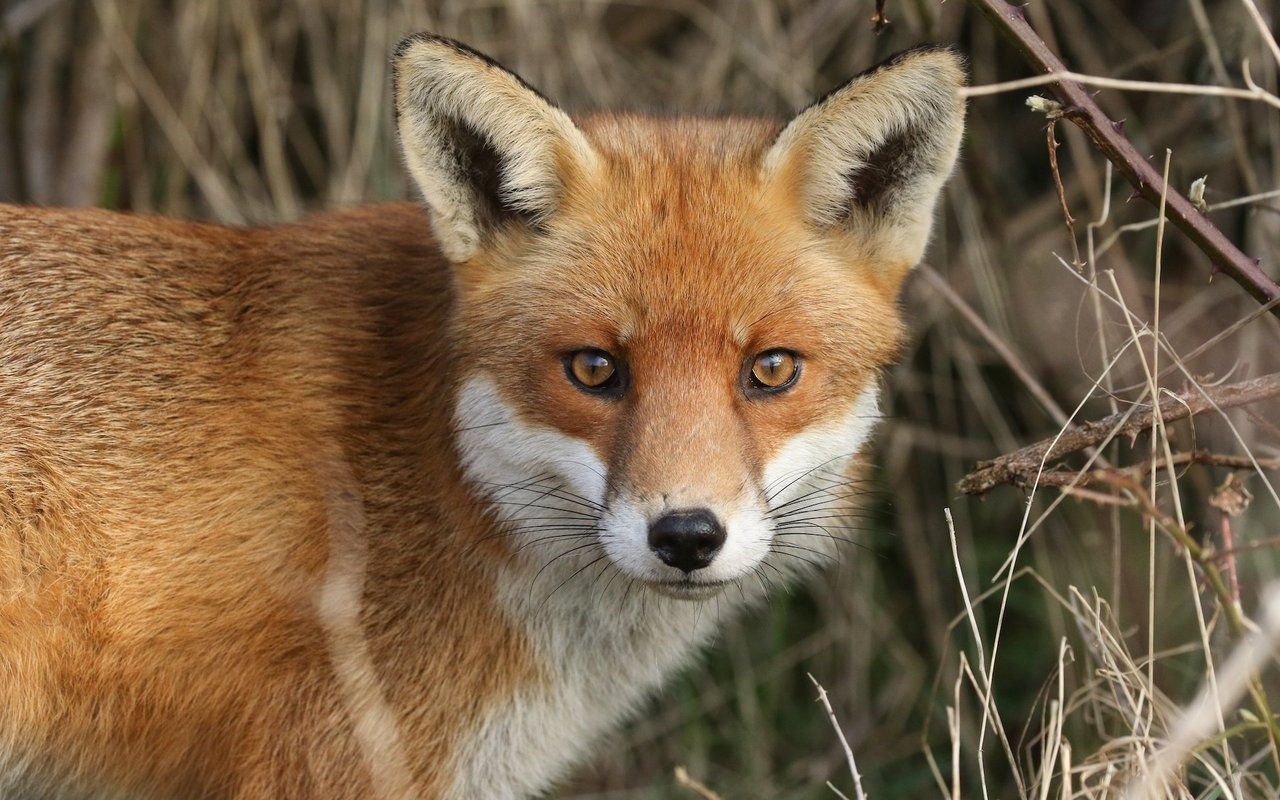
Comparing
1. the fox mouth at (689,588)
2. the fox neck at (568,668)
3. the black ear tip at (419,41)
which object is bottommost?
the fox neck at (568,668)

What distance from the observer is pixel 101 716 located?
2.74 meters

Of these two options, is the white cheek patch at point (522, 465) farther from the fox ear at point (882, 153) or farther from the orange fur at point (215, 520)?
the fox ear at point (882, 153)

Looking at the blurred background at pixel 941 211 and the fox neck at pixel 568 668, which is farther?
the blurred background at pixel 941 211

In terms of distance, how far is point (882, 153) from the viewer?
9.30 feet

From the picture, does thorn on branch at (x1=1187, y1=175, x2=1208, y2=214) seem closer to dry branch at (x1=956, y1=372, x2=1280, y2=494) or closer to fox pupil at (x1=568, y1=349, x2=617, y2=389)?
A: dry branch at (x1=956, y1=372, x2=1280, y2=494)

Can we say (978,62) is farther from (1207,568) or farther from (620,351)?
(1207,568)

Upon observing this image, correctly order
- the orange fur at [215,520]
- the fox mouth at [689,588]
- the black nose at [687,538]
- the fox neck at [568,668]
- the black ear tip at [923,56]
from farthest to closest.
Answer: the fox neck at [568,668] < the orange fur at [215,520] < the black ear tip at [923,56] < the fox mouth at [689,588] < the black nose at [687,538]

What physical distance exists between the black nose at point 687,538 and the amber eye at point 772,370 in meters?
0.43

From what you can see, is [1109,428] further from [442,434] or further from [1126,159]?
[442,434]

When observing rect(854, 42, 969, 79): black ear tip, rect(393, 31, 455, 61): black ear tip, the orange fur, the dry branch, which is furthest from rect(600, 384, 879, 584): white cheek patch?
rect(393, 31, 455, 61): black ear tip

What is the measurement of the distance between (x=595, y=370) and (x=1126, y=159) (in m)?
1.27

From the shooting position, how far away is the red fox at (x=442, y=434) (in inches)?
Answer: 104

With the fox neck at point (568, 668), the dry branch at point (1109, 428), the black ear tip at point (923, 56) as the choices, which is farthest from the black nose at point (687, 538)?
the black ear tip at point (923, 56)

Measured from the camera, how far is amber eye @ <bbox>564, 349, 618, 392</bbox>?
104 inches
